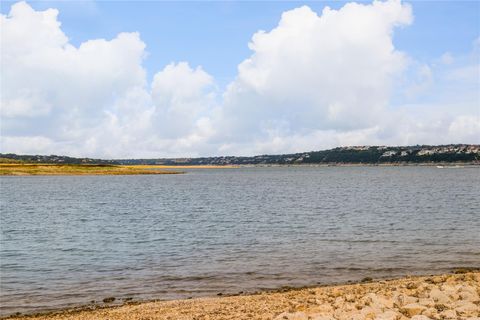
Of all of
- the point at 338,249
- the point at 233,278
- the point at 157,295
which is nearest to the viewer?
the point at 157,295

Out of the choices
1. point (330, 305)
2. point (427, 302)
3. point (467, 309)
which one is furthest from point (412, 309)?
point (330, 305)

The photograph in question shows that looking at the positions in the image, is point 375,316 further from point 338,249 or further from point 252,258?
point 338,249

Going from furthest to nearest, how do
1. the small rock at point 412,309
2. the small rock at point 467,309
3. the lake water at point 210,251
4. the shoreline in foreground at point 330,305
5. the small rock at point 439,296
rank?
the lake water at point 210,251 < the small rock at point 439,296 < the shoreline in foreground at point 330,305 < the small rock at point 412,309 < the small rock at point 467,309

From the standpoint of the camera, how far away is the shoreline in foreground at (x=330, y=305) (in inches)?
565

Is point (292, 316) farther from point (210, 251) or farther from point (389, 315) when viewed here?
point (210, 251)

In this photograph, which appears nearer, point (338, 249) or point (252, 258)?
point (252, 258)

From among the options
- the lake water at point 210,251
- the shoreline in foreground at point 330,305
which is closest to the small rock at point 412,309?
the shoreline in foreground at point 330,305

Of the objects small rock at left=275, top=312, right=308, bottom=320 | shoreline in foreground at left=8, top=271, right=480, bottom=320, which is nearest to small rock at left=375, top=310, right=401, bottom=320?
shoreline in foreground at left=8, top=271, right=480, bottom=320

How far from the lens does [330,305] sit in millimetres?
16281

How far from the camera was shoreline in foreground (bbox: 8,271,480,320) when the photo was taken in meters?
14.4

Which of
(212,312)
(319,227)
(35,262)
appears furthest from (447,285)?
(319,227)

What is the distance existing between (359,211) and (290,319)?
4617 centimetres

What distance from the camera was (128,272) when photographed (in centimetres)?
2656

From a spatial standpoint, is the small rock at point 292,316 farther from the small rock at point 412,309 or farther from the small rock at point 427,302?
the small rock at point 427,302
